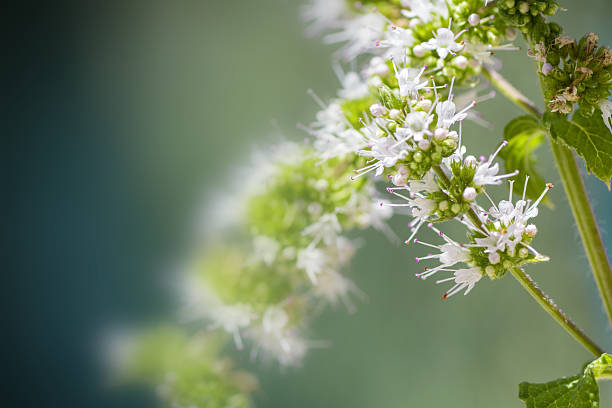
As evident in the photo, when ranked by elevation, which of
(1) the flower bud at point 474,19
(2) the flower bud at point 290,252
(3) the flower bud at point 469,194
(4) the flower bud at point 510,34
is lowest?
(3) the flower bud at point 469,194

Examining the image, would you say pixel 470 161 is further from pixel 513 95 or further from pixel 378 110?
pixel 513 95

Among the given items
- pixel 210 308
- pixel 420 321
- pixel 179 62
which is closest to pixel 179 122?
pixel 179 62

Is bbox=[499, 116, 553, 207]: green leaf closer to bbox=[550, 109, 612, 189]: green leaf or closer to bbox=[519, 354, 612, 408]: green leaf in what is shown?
bbox=[550, 109, 612, 189]: green leaf

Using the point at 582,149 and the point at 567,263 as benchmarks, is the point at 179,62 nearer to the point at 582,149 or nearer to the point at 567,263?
the point at 582,149

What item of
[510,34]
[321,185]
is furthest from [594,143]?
[321,185]

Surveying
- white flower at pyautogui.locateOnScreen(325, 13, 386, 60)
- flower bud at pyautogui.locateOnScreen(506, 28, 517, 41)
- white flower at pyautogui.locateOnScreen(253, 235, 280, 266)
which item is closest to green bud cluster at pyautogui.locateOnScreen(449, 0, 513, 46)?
flower bud at pyautogui.locateOnScreen(506, 28, 517, 41)

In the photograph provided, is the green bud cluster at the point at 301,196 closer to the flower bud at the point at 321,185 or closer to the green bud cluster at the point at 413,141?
the flower bud at the point at 321,185

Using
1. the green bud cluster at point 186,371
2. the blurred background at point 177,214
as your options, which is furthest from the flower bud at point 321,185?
the green bud cluster at point 186,371
